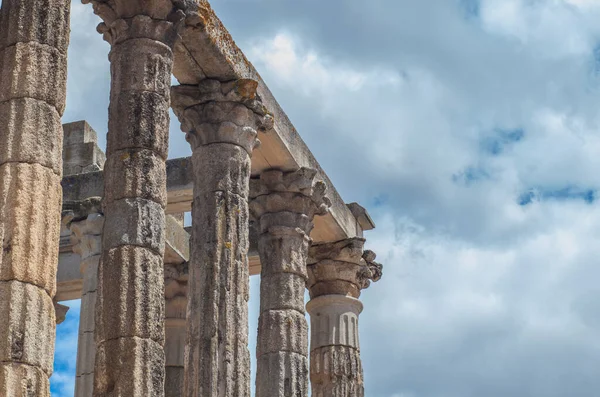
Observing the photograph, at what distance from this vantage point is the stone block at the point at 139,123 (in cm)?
1892

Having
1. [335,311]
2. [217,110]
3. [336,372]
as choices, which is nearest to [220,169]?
[217,110]

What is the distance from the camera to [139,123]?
19.0 m

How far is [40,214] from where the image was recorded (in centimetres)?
1570

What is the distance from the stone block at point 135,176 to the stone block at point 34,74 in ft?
7.65

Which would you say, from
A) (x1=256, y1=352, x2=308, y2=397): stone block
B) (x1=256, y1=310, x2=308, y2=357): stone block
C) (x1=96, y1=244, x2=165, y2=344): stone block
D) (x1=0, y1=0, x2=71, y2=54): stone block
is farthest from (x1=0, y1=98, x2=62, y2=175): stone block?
(x1=256, y1=310, x2=308, y2=357): stone block

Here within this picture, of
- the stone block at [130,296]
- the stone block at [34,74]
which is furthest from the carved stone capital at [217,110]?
the stone block at [34,74]

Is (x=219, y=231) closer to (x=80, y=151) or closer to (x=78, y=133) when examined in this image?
(x=80, y=151)

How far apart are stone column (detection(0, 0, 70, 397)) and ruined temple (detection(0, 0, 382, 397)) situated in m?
0.02

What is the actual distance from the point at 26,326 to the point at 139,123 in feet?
15.7

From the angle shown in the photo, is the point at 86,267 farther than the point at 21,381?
Yes

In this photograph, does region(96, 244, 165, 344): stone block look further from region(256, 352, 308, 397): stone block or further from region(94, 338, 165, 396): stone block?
region(256, 352, 308, 397): stone block

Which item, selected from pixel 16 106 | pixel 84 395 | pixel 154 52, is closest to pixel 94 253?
pixel 84 395

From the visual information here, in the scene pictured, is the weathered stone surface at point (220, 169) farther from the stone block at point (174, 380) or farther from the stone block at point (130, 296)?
the stone block at point (174, 380)

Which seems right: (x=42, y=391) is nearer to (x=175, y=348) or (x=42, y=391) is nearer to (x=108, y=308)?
(x=108, y=308)
